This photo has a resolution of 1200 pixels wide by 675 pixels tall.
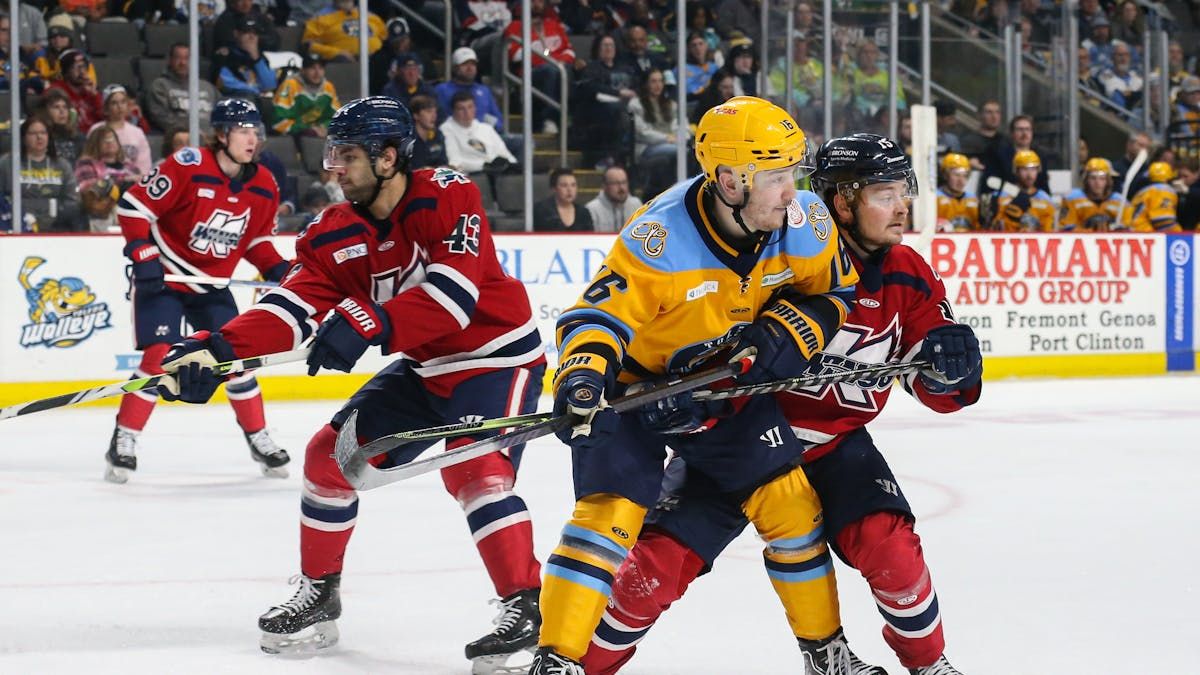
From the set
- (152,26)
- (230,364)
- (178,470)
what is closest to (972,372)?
(230,364)

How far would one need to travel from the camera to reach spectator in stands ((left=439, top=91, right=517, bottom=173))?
8523mm

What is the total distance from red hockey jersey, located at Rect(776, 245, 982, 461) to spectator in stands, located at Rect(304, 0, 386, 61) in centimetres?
624

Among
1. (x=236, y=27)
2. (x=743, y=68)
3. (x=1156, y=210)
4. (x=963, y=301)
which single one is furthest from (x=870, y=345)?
(x=1156, y=210)

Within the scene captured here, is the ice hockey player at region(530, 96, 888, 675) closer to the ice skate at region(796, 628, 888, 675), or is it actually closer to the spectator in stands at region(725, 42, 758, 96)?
the ice skate at region(796, 628, 888, 675)

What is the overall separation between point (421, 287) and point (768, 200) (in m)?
0.84

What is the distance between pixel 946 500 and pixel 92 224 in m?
4.55

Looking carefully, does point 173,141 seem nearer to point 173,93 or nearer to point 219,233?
point 173,93

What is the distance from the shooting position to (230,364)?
3025 mm

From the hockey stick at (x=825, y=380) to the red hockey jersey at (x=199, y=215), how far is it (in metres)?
3.37

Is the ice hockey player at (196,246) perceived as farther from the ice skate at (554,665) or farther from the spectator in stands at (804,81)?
the spectator in stands at (804,81)

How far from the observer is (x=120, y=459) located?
17.8 ft

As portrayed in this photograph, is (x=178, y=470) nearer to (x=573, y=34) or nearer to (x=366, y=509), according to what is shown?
A: (x=366, y=509)

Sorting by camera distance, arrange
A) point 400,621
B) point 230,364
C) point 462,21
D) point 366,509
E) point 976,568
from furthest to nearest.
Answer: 1. point 462,21
2. point 366,509
3. point 976,568
4. point 400,621
5. point 230,364

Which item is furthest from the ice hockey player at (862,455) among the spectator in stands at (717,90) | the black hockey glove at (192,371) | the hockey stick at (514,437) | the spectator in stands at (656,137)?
the spectator in stands at (717,90)
